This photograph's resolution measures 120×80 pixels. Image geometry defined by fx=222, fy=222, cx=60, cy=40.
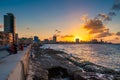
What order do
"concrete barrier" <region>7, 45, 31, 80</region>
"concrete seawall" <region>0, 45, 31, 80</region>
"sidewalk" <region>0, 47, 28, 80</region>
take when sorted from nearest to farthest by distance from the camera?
"concrete seawall" <region>0, 45, 31, 80</region>
"concrete barrier" <region>7, 45, 31, 80</region>
"sidewalk" <region>0, 47, 28, 80</region>

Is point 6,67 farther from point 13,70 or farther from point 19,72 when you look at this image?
point 13,70

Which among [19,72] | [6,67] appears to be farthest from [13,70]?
[6,67]

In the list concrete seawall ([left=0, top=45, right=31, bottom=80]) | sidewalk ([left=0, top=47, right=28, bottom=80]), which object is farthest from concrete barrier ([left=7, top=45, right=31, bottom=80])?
sidewalk ([left=0, top=47, right=28, bottom=80])

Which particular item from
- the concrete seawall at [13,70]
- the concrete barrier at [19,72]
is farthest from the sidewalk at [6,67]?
the concrete barrier at [19,72]

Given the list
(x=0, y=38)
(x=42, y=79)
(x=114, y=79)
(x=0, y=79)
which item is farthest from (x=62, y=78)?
(x=0, y=38)

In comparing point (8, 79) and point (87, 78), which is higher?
point (8, 79)

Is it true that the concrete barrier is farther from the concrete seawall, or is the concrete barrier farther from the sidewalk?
the sidewalk

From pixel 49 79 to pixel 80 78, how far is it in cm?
391

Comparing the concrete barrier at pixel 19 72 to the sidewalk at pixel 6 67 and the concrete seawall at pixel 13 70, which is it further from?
the sidewalk at pixel 6 67

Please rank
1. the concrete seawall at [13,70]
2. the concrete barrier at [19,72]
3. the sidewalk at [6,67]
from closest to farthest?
1. the concrete seawall at [13,70]
2. the concrete barrier at [19,72]
3. the sidewalk at [6,67]

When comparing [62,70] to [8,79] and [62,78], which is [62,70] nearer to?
[62,78]

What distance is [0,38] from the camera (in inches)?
5635

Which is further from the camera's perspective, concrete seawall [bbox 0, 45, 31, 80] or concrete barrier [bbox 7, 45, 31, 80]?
concrete barrier [bbox 7, 45, 31, 80]

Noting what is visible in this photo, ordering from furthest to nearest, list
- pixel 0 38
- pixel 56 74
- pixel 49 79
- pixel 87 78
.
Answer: pixel 0 38 → pixel 56 74 → pixel 49 79 → pixel 87 78
